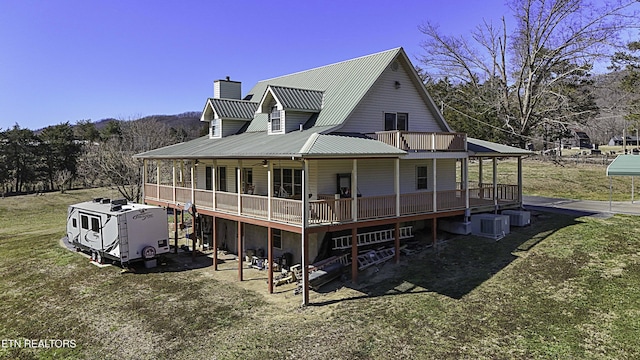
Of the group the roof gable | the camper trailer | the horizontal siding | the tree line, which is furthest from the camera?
the tree line

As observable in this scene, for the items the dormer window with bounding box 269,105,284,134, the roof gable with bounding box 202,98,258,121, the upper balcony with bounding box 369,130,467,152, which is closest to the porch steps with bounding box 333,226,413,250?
the upper balcony with bounding box 369,130,467,152

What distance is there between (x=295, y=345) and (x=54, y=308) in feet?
33.8

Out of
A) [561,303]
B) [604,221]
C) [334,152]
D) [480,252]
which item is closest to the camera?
[561,303]

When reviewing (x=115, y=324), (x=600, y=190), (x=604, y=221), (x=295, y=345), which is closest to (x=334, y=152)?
(x=295, y=345)

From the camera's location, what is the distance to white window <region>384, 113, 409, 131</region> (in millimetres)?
21500

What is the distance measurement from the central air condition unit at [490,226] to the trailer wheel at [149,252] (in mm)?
15706

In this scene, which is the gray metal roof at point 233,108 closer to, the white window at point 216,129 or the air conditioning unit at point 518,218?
the white window at point 216,129

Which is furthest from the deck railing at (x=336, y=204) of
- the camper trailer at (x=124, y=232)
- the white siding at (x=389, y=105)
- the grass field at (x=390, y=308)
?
the white siding at (x=389, y=105)

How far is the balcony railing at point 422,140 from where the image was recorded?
18.1 m

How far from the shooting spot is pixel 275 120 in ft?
72.4

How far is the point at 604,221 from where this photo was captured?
21.4 meters

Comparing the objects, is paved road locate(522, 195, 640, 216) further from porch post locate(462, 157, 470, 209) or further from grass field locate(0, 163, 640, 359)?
porch post locate(462, 157, 470, 209)

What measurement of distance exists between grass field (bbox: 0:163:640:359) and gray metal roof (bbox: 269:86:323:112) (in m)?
8.84

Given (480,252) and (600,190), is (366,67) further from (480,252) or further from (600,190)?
(600,190)
